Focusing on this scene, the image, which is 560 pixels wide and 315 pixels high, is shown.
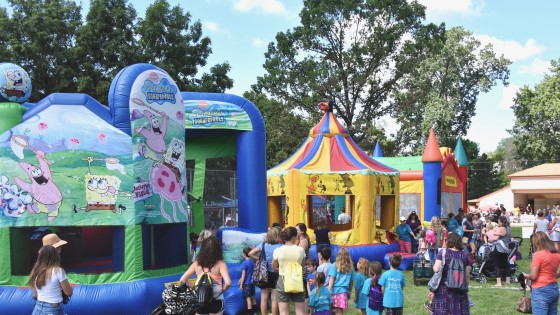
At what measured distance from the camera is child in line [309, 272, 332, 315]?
23.2ft

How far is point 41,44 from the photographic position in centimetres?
2108

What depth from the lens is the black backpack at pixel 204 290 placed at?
571 cm

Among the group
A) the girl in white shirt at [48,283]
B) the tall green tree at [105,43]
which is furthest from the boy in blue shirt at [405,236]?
the tall green tree at [105,43]

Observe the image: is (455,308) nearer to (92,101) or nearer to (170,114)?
(170,114)

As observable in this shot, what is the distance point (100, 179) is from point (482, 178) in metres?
43.2

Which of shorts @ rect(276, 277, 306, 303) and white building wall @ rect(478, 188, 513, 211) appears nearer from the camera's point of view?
shorts @ rect(276, 277, 306, 303)

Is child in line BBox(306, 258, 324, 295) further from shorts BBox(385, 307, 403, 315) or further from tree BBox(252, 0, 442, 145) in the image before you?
tree BBox(252, 0, 442, 145)

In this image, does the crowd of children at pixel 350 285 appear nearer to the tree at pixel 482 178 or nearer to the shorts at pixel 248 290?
the shorts at pixel 248 290

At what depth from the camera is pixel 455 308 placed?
259 inches

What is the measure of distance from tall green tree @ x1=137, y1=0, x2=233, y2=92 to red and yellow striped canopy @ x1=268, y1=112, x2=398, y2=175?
8366mm

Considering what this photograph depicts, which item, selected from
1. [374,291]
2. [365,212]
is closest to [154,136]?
[374,291]

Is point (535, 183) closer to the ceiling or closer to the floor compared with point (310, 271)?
closer to the ceiling

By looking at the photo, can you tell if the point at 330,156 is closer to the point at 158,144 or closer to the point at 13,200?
the point at 158,144

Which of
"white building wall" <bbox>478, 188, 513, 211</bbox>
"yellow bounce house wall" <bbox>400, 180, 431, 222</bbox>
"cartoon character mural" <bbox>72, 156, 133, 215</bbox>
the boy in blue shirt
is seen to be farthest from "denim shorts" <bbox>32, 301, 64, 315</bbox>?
"white building wall" <bbox>478, 188, 513, 211</bbox>
